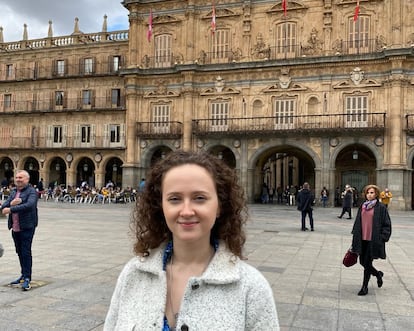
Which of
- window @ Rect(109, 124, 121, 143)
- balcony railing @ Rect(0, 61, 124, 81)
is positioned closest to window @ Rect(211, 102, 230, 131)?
window @ Rect(109, 124, 121, 143)

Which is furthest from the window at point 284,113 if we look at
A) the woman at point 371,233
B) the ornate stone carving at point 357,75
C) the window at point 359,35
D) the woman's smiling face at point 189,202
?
the woman's smiling face at point 189,202

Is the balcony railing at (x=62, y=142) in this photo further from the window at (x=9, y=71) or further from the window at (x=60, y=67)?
the window at (x=60, y=67)

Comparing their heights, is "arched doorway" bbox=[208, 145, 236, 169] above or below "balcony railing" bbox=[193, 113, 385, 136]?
below

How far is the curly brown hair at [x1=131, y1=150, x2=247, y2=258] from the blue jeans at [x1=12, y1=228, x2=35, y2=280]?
5.57 m

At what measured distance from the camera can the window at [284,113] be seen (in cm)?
3109

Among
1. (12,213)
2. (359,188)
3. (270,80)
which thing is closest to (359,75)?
(270,80)

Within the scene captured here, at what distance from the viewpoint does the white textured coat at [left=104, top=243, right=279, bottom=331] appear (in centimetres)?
174

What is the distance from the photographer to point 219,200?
1.96 meters

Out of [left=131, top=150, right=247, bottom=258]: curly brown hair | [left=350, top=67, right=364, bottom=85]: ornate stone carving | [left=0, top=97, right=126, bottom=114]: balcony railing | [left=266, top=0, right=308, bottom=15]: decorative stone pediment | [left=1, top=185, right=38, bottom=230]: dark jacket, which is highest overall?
[left=266, top=0, right=308, bottom=15]: decorative stone pediment

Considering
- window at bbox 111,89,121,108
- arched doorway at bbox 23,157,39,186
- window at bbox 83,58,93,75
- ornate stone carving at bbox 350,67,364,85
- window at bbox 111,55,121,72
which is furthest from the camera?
arched doorway at bbox 23,157,39,186

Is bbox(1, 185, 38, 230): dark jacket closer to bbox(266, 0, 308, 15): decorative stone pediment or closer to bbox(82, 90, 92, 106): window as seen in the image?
bbox(266, 0, 308, 15): decorative stone pediment

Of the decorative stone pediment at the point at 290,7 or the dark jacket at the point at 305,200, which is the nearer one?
the dark jacket at the point at 305,200

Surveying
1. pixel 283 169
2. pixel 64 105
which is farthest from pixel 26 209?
pixel 283 169

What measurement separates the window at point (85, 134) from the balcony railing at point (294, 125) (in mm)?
10407
